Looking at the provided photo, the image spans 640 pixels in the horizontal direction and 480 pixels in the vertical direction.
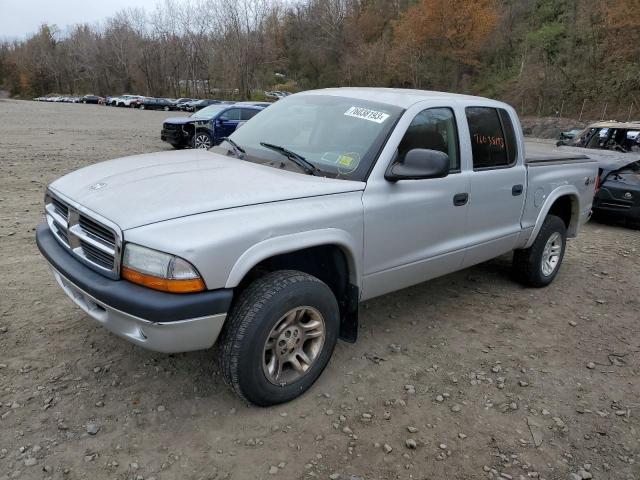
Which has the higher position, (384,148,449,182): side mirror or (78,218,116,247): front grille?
(384,148,449,182): side mirror

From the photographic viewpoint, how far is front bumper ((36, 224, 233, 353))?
2.35 m

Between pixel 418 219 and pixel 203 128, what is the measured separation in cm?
1295

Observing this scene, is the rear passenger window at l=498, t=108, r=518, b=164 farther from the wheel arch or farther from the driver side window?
the wheel arch

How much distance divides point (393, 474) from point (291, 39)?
8355 centimetres

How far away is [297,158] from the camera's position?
3295 millimetres

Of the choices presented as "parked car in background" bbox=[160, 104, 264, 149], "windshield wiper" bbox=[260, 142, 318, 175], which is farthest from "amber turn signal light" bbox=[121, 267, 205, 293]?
"parked car in background" bbox=[160, 104, 264, 149]

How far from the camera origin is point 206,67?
75.1 meters

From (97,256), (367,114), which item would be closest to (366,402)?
(97,256)

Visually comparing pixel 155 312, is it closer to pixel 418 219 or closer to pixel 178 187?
pixel 178 187

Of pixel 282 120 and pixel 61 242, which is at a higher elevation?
pixel 282 120

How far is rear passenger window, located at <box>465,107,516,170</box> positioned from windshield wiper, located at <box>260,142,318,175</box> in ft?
4.66

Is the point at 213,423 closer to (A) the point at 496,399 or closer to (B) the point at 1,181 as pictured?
(A) the point at 496,399

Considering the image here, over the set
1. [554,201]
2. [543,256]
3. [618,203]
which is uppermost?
[554,201]

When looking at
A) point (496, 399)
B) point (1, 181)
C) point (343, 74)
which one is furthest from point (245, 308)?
point (343, 74)
